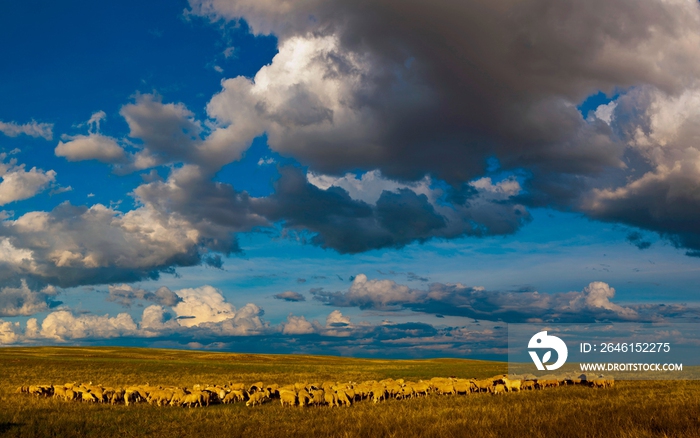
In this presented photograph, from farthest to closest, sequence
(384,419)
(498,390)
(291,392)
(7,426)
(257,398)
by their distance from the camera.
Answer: (498,390)
(257,398)
(291,392)
(384,419)
(7,426)

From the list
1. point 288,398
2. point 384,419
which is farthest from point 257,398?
point 384,419

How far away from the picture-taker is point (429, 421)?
19.6 metres

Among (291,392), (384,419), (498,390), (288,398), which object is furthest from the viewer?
(498,390)

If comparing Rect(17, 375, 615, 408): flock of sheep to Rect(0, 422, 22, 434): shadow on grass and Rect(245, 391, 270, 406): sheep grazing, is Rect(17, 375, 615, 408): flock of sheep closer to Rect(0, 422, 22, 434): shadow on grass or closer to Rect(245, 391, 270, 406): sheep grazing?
Rect(245, 391, 270, 406): sheep grazing

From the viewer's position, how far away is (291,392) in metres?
27.4

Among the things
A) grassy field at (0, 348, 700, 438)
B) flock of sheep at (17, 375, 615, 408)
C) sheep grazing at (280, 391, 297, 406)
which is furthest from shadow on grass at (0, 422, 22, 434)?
sheep grazing at (280, 391, 297, 406)

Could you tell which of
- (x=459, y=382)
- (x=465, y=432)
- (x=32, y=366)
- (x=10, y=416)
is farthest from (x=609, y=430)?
(x=32, y=366)

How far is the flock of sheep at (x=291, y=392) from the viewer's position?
1087 inches

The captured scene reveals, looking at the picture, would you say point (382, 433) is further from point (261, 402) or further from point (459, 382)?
point (459, 382)

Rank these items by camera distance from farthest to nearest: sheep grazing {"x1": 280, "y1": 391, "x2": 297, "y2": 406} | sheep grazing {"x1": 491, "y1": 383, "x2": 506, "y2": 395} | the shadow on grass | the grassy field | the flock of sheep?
1. sheep grazing {"x1": 491, "y1": 383, "x2": 506, "y2": 395}
2. the flock of sheep
3. sheep grazing {"x1": 280, "y1": 391, "x2": 297, "y2": 406}
4. the shadow on grass
5. the grassy field

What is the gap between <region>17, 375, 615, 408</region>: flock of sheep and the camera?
27.6 metres

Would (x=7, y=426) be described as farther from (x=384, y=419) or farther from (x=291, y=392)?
(x=384, y=419)

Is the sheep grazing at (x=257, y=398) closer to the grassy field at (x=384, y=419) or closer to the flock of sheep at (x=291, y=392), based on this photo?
the flock of sheep at (x=291, y=392)

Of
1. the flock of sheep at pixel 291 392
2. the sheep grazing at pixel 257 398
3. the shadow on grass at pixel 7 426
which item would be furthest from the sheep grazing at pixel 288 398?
the shadow on grass at pixel 7 426
